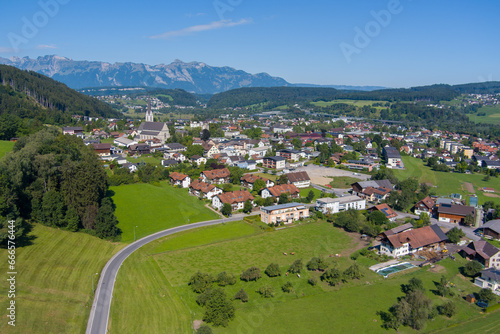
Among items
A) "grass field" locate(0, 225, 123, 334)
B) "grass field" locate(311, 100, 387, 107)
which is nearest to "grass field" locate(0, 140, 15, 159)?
"grass field" locate(0, 225, 123, 334)

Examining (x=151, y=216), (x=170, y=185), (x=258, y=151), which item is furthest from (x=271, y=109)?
(x=151, y=216)

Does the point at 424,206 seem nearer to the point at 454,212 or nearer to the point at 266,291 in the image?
the point at 454,212

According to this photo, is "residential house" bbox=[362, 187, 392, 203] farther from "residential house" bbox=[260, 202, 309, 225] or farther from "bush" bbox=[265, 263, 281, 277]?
"bush" bbox=[265, 263, 281, 277]

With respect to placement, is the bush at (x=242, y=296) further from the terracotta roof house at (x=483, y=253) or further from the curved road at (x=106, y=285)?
the terracotta roof house at (x=483, y=253)

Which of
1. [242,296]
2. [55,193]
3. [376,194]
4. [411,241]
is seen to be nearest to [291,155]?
[376,194]

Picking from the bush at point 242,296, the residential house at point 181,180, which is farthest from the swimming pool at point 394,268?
the residential house at point 181,180

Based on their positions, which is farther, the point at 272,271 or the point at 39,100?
the point at 39,100

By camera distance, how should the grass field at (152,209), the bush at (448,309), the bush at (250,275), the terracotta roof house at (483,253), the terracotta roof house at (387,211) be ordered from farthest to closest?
the terracotta roof house at (387,211) < the grass field at (152,209) < the terracotta roof house at (483,253) < the bush at (250,275) < the bush at (448,309)
